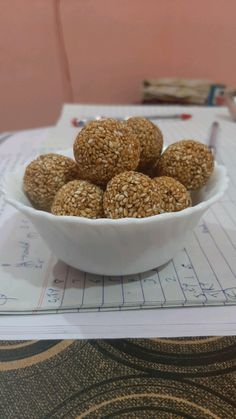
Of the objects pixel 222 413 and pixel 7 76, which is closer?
pixel 222 413

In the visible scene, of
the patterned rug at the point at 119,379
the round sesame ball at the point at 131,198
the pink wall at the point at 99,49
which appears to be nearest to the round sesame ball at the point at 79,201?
the round sesame ball at the point at 131,198

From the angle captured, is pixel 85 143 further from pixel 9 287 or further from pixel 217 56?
pixel 217 56

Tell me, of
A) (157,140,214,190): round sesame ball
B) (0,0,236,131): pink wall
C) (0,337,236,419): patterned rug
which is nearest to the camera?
(0,337,236,419): patterned rug

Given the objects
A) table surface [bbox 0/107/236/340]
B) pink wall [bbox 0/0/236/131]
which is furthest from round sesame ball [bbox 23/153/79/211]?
pink wall [bbox 0/0/236/131]

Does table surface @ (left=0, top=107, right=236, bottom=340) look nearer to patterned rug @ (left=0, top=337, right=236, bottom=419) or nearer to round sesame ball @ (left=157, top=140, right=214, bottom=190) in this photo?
patterned rug @ (left=0, top=337, right=236, bottom=419)

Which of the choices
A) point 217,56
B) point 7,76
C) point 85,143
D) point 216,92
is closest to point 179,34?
point 217,56

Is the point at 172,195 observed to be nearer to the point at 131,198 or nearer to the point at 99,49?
the point at 131,198

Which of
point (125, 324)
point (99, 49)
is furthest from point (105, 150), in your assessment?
point (99, 49)
